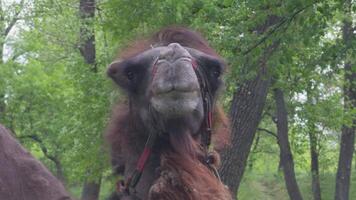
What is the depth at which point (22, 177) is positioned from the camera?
2.79 meters

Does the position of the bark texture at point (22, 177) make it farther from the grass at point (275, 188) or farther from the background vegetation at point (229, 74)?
the grass at point (275, 188)

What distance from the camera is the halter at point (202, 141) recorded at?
306 centimetres

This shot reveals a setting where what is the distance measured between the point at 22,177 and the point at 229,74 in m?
3.05

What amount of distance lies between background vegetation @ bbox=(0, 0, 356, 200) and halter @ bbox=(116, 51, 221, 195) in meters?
0.61

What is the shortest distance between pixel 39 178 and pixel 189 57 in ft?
2.43

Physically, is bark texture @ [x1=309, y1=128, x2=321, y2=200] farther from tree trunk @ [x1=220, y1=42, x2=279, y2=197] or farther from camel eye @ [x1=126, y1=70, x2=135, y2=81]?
camel eye @ [x1=126, y1=70, x2=135, y2=81]

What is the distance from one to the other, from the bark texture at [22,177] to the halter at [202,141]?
0.30 m

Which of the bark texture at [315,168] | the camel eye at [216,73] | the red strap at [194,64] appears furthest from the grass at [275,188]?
the red strap at [194,64]

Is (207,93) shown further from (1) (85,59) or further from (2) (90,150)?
(1) (85,59)

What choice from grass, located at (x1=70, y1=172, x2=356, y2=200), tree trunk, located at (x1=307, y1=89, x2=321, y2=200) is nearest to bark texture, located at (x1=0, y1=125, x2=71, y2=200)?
tree trunk, located at (x1=307, y1=89, x2=321, y2=200)

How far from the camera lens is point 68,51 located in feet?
70.9

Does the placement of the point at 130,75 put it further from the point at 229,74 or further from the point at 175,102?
the point at 229,74

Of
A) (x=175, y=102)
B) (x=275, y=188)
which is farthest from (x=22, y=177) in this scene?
(x=275, y=188)

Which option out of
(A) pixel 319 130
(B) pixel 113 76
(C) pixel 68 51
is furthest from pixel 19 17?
(B) pixel 113 76
